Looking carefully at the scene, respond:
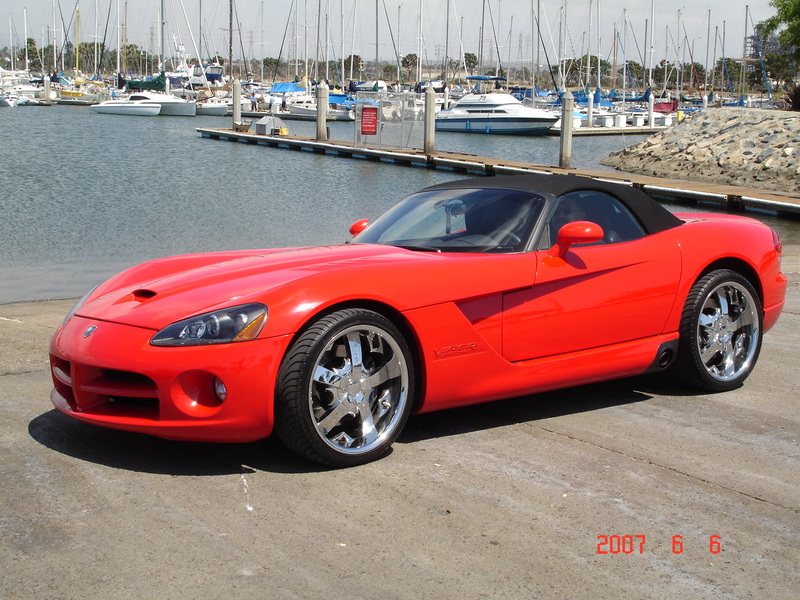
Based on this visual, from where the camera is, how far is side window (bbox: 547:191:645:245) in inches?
198

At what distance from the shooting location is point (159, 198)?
2200 centimetres

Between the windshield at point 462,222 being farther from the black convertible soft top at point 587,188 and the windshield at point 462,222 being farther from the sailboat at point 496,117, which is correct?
the sailboat at point 496,117

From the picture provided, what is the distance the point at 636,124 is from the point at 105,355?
209ft

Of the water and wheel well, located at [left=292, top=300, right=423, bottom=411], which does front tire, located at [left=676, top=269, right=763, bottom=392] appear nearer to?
wheel well, located at [left=292, top=300, right=423, bottom=411]

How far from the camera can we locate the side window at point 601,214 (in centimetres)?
502

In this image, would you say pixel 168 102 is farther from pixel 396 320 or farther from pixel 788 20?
pixel 396 320

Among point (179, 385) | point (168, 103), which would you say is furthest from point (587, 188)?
point (168, 103)

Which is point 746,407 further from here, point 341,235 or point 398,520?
point 341,235

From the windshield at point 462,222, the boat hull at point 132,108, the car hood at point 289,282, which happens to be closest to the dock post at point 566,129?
the windshield at point 462,222

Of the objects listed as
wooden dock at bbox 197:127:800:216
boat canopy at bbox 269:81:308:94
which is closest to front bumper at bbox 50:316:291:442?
wooden dock at bbox 197:127:800:216

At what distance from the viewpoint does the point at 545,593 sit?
2.96 m

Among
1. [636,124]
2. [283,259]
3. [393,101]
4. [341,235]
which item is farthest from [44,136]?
[283,259]

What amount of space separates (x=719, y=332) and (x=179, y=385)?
3.26m

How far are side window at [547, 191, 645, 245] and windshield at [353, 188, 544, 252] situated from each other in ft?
0.45
